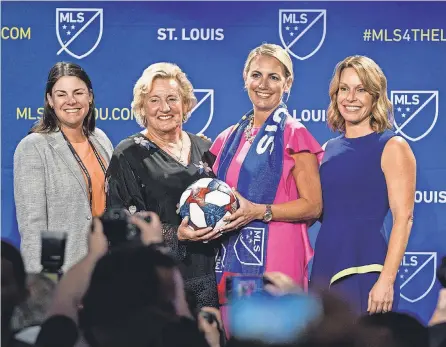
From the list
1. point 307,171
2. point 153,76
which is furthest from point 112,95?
point 307,171

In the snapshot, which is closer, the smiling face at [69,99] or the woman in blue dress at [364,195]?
the woman in blue dress at [364,195]

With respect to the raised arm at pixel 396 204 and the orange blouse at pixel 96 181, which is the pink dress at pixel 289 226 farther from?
the orange blouse at pixel 96 181

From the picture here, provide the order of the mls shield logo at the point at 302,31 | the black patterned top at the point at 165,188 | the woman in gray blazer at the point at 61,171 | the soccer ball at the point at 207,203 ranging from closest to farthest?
the soccer ball at the point at 207,203, the black patterned top at the point at 165,188, the woman in gray blazer at the point at 61,171, the mls shield logo at the point at 302,31

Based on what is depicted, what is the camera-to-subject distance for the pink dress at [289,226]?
10.7 ft

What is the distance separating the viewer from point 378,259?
321 centimetres

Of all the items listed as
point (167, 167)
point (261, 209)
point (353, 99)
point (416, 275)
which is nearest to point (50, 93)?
point (167, 167)

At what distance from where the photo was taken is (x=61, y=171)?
3.28 metres

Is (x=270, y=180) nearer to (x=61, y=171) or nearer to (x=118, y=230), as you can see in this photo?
(x=118, y=230)

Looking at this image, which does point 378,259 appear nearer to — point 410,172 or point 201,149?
point 410,172

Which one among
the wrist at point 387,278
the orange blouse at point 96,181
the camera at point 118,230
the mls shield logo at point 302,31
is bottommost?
the wrist at point 387,278

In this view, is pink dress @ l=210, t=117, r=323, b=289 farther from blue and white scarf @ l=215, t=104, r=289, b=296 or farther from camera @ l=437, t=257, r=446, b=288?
camera @ l=437, t=257, r=446, b=288

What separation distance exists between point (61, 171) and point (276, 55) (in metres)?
1.19

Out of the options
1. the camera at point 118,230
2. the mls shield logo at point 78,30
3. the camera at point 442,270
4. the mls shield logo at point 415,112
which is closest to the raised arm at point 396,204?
the mls shield logo at point 415,112

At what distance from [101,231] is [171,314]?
0.53 m
